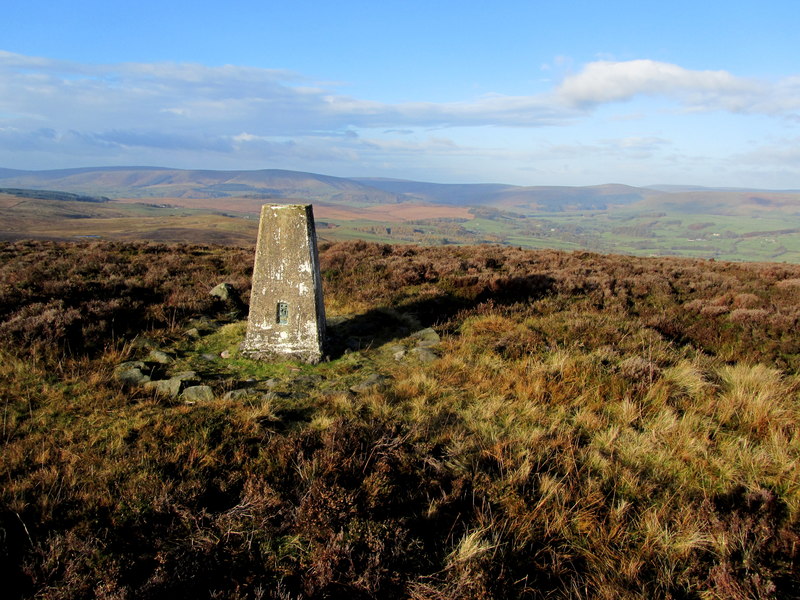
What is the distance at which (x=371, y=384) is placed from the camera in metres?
5.80

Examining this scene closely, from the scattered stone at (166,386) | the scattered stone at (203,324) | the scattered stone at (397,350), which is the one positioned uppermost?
the scattered stone at (203,324)

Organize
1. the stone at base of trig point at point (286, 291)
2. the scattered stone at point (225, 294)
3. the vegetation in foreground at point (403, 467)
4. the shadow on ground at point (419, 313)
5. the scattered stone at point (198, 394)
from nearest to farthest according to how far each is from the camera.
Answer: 1. the vegetation in foreground at point (403, 467)
2. the scattered stone at point (198, 394)
3. the stone at base of trig point at point (286, 291)
4. the shadow on ground at point (419, 313)
5. the scattered stone at point (225, 294)

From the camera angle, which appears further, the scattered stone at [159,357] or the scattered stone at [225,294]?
the scattered stone at [225,294]

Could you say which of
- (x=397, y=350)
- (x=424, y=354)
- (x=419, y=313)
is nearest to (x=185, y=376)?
(x=397, y=350)

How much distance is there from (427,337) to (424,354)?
93 centimetres

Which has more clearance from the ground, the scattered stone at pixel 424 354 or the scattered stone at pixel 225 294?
the scattered stone at pixel 225 294

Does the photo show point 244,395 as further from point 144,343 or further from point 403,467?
point 144,343

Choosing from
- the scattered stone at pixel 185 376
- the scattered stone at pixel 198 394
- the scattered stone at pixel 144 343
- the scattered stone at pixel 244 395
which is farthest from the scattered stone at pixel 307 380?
the scattered stone at pixel 144 343

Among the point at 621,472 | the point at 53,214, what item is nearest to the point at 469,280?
the point at 621,472

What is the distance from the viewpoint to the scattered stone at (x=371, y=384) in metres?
5.54

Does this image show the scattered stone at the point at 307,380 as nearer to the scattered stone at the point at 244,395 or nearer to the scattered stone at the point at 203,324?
the scattered stone at the point at 244,395

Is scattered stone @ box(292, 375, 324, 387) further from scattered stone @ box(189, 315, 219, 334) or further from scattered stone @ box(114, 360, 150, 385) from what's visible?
scattered stone @ box(189, 315, 219, 334)

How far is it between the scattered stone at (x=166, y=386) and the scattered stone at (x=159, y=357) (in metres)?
0.89

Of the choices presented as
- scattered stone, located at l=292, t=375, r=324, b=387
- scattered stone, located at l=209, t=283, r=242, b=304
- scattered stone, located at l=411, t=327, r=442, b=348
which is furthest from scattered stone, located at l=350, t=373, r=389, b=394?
scattered stone, located at l=209, t=283, r=242, b=304
